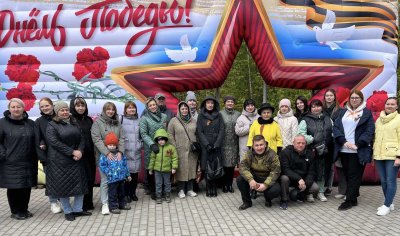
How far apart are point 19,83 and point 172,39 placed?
2.72 meters

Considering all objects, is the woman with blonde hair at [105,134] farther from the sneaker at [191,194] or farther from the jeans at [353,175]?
the jeans at [353,175]

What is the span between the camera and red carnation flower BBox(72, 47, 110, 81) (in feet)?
20.8

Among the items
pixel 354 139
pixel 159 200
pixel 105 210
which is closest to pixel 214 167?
pixel 159 200

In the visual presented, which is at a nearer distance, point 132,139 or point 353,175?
point 353,175

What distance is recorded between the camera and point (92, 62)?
6.38m

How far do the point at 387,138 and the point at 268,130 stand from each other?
1.40 metres

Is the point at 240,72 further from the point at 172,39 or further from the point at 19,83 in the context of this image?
the point at 19,83

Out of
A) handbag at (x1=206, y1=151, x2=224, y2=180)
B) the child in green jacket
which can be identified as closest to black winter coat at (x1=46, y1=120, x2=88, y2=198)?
the child in green jacket

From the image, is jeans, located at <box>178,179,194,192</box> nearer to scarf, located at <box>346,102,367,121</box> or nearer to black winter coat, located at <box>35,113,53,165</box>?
black winter coat, located at <box>35,113,53,165</box>

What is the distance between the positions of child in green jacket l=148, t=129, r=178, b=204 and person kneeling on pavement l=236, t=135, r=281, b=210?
36.6 inches

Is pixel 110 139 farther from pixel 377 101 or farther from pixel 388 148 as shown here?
pixel 377 101

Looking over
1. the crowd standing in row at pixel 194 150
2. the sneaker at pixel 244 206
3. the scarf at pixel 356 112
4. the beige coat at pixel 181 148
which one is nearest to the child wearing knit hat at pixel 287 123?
the crowd standing in row at pixel 194 150

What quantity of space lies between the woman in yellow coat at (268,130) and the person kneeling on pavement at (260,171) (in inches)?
11.9

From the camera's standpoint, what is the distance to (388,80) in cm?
621
